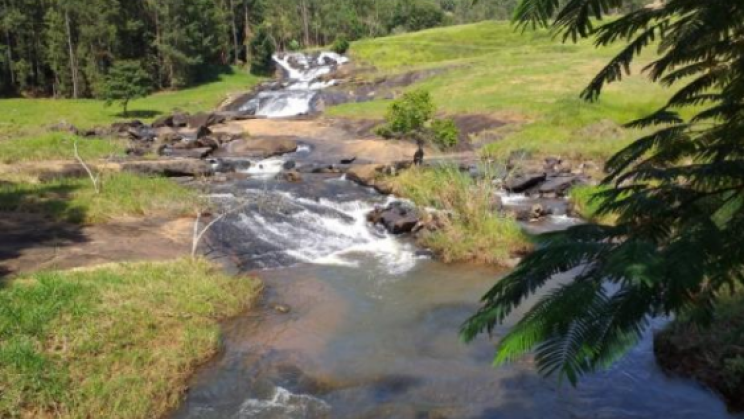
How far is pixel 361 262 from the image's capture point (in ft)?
63.2

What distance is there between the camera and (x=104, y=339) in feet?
37.2

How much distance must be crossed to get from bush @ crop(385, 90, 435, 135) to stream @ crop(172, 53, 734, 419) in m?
8.37

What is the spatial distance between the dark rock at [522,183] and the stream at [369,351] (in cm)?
493

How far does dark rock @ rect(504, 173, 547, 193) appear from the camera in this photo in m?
27.4

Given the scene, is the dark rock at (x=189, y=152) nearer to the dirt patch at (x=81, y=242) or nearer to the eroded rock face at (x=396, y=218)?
the dirt patch at (x=81, y=242)

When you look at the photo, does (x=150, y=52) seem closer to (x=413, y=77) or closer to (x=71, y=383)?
(x=413, y=77)

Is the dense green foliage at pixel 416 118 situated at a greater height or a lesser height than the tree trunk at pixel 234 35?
lesser

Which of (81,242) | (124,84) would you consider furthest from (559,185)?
(124,84)

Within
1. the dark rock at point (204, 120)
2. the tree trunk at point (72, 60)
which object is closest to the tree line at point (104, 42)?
the tree trunk at point (72, 60)

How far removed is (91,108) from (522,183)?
1742 inches

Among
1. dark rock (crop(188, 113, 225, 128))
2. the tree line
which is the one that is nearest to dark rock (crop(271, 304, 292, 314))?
dark rock (crop(188, 113, 225, 128))

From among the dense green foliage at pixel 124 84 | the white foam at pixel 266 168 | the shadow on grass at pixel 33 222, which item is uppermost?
the dense green foliage at pixel 124 84

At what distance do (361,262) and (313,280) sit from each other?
7.35 feet

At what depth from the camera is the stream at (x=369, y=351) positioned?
407 inches
